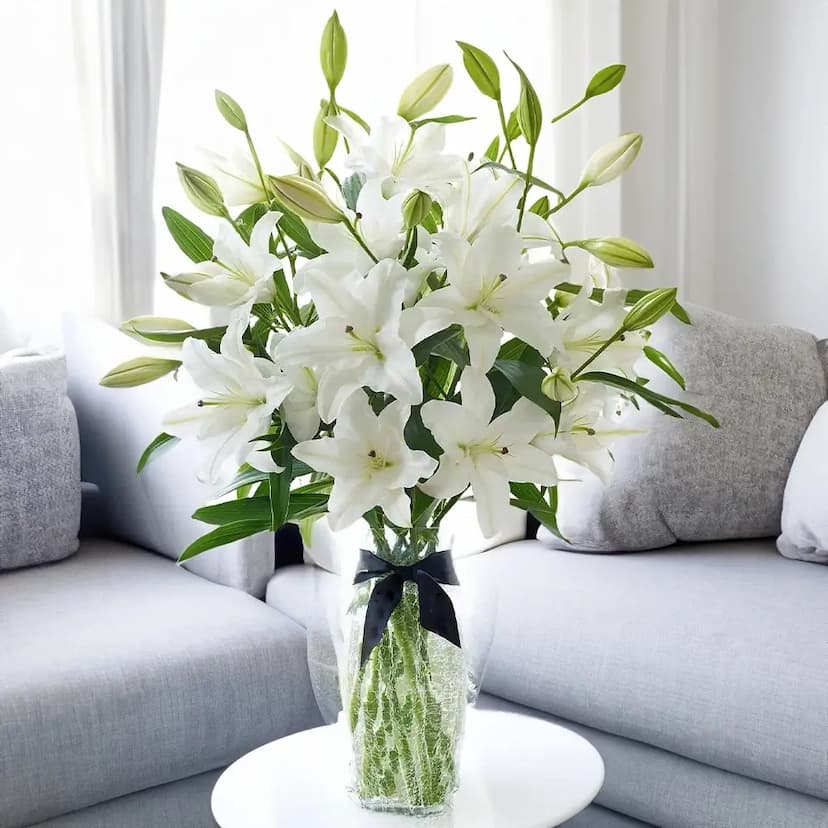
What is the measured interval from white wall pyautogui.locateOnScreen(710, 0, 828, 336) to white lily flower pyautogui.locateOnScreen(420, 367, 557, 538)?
94.1 inches

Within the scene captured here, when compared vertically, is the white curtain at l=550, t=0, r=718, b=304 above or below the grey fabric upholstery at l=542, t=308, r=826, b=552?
above

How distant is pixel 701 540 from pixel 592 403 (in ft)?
3.87

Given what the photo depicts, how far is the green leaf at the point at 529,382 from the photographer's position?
0.97 meters

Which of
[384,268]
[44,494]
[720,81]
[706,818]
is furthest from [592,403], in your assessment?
[720,81]

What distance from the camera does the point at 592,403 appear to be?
1.04m

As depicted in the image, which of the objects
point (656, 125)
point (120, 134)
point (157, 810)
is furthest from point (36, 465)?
point (656, 125)

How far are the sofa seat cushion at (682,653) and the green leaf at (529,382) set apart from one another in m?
0.28

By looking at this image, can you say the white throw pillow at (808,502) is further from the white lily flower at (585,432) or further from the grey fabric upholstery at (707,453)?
the white lily flower at (585,432)

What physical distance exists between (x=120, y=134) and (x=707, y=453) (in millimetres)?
1381

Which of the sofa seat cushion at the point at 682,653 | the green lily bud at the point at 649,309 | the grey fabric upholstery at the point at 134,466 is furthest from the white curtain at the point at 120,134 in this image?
the green lily bud at the point at 649,309

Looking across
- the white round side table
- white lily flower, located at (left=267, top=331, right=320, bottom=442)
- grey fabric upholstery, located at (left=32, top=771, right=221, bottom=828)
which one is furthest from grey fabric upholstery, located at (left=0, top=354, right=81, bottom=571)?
white lily flower, located at (left=267, top=331, right=320, bottom=442)

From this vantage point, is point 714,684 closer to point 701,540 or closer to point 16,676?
point 701,540

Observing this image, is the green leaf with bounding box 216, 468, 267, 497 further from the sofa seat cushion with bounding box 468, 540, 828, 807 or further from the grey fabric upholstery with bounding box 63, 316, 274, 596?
the grey fabric upholstery with bounding box 63, 316, 274, 596

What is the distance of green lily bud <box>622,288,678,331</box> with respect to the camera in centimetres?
98
